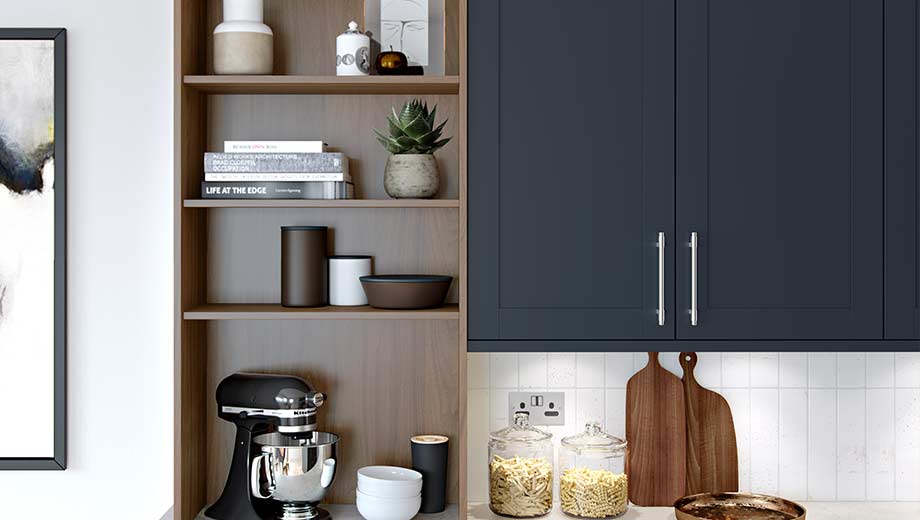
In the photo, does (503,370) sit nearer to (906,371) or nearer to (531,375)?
(531,375)

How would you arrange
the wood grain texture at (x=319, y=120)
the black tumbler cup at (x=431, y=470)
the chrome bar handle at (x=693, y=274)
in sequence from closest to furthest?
the chrome bar handle at (x=693, y=274) → the black tumbler cup at (x=431, y=470) → the wood grain texture at (x=319, y=120)

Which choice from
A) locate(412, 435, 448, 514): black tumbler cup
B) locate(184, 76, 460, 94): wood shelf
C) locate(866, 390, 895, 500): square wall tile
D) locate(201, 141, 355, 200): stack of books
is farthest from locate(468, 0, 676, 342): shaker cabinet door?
locate(866, 390, 895, 500): square wall tile

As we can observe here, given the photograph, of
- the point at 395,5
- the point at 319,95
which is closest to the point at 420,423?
the point at 319,95

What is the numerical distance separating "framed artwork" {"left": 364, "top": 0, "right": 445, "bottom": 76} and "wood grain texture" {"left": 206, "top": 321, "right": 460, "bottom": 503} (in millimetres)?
671

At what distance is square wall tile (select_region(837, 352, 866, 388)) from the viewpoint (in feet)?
7.18

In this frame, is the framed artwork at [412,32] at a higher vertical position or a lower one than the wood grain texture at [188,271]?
higher

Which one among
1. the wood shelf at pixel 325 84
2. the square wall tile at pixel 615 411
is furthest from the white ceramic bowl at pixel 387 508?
the wood shelf at pixel 325 84

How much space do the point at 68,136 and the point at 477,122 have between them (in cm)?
112

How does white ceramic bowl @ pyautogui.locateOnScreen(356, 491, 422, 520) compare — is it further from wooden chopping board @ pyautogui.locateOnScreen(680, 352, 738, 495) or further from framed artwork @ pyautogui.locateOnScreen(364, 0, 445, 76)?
framed artwork @ pyautogui.locateOnScreen(364, 0, 445, 76)

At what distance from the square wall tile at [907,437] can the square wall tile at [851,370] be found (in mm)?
101

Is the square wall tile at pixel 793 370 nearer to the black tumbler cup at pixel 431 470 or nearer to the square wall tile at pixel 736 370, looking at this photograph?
the square wall tile at pixel 736 370

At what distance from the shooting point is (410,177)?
1943mm

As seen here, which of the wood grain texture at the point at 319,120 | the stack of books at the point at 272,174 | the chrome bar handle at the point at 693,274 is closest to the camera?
the chrome bar handle at the point at 693,274

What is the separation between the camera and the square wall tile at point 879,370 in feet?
7.18
